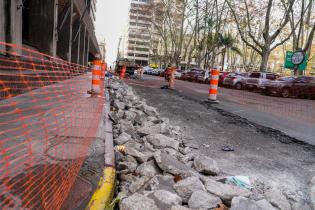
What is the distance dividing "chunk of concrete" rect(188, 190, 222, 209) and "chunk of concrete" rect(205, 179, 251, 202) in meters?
0.10

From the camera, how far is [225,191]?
8.43 feet

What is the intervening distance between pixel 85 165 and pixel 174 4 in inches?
1758

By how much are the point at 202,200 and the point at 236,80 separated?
2313 cm

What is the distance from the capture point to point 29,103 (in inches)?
237

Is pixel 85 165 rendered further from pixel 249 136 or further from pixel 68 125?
pixel 249 136

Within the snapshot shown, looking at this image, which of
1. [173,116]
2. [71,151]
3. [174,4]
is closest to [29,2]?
[173,116]

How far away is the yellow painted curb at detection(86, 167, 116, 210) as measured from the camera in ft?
7.55

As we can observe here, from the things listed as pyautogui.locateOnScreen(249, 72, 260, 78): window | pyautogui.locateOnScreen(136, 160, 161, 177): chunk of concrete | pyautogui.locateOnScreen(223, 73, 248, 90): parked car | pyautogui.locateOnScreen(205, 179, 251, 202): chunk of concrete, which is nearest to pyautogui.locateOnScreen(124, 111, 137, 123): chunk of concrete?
pyautogui.locateOnScreen(136, 160, 161, 177): chunk of concrete

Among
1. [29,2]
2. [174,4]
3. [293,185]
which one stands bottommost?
[293,185]

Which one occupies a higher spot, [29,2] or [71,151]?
[29,2]

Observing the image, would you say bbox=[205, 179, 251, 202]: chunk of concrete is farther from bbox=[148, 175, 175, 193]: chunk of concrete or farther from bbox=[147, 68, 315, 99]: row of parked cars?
bbox=[147, 68, 315, 99]: row of parked cars

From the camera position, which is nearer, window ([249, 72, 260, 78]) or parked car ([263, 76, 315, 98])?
parked car ([263, 76, 315, 98])

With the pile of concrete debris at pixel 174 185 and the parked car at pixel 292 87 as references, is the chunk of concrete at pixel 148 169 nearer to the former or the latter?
the pile of concrete debris at pixel 174 185

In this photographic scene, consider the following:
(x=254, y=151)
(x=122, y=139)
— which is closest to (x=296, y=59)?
(x=254, y=151)
